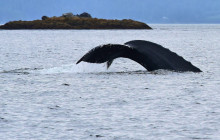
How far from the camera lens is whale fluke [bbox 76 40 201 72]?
62.1 ft

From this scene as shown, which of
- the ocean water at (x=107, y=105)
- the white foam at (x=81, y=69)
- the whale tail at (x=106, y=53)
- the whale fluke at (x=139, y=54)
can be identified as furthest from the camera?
the white foam at (x=81, y=69)

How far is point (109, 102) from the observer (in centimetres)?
1741

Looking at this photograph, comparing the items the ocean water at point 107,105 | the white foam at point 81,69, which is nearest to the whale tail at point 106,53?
the ocean water at point 107,105

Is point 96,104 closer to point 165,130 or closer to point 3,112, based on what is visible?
point 3,112

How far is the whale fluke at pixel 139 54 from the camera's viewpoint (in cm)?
1892

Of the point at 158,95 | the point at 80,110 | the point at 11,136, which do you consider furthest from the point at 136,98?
the point at 11,136

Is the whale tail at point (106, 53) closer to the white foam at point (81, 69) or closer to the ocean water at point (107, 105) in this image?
the ocean water at point (107, 105)

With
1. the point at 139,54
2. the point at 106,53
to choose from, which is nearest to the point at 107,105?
the point at 106,53

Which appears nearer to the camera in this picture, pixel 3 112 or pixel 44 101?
pixel 3 112

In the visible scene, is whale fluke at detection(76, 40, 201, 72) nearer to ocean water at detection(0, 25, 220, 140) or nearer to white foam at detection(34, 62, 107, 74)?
ocean water at detection(0, 25, 220, 140)

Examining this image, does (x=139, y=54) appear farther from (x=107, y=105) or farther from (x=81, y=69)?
(x=81, y=69)

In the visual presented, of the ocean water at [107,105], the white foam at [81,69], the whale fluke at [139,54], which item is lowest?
the ocean water at [107,105]

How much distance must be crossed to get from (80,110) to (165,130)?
363 cm

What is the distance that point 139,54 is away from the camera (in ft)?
63.8
